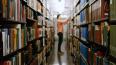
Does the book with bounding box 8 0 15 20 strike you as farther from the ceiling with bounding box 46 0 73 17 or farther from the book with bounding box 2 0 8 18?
the ceiling with bounding box 46 0 73 17

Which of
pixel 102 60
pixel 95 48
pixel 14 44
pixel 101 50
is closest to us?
pixel 14 44

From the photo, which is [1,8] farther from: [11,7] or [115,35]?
[115,35]

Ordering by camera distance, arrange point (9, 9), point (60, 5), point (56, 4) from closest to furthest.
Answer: point (9, 9), point (56, 4), point (60, 5)

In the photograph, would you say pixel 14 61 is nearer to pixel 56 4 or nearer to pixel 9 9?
pixel 9 9

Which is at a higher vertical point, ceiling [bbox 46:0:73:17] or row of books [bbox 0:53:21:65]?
ceiling [bbox 46:0:73:17]

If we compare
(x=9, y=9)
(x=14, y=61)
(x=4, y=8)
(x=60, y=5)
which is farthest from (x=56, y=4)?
(x=4, y=8)

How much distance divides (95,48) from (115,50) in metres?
1.33

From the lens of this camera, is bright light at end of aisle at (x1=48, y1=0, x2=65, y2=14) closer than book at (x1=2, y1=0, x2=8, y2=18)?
No

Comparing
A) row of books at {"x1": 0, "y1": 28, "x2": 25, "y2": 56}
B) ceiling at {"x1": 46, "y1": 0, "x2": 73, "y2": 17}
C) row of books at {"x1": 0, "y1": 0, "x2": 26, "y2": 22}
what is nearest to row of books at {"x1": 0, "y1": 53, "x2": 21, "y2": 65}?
row of books at {"x1": 0, "y1": 28, "x2": 25, "y2": 56}

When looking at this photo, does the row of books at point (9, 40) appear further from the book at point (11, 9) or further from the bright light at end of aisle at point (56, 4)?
the bright light at end of aisle at point (56, 4)

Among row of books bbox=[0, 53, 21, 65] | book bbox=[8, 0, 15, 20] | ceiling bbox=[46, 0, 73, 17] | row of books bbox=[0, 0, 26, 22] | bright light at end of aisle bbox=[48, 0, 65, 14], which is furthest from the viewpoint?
bright light at end of aisle bbox=[48, 0, 65, 14]

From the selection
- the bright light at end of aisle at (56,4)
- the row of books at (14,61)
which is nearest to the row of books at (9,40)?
the row of books at (14,61)

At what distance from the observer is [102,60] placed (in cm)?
237

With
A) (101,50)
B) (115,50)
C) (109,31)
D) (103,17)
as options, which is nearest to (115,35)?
(115,50)
